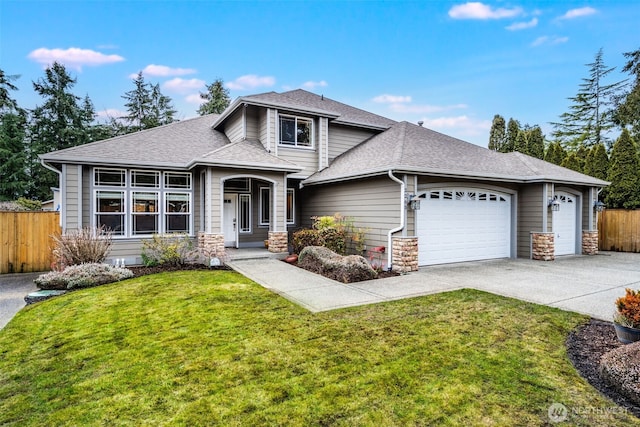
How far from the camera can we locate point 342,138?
14.2 m

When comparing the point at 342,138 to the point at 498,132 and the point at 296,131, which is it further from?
the point at 498,132

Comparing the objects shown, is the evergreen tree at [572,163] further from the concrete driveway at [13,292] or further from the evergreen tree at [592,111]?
the concrete driveway at [13,292]

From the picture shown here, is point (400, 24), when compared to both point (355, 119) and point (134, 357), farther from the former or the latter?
point (134, 357)

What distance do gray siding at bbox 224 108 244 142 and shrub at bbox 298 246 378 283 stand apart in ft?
20.6

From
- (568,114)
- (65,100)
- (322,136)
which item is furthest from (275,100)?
(568,114)

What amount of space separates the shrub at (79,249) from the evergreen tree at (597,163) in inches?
790

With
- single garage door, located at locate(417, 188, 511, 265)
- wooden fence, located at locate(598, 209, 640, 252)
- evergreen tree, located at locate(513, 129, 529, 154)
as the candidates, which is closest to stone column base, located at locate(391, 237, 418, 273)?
single garage door, located at locate(417, 188, 511, 265)

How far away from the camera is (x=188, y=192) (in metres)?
11.3

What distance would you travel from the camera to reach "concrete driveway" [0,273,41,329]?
6.04m

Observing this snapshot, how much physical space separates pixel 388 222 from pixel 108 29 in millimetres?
15437

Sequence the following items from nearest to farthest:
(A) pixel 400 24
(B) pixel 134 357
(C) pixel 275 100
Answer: (B) pixel 134 357
(C) pixel 275 100
(A) pixel 400 24

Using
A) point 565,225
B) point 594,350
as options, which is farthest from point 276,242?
point 565,225

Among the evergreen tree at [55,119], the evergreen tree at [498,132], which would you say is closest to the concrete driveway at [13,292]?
the evergreen tree at [55,119]

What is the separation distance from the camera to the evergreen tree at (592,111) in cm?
2734
